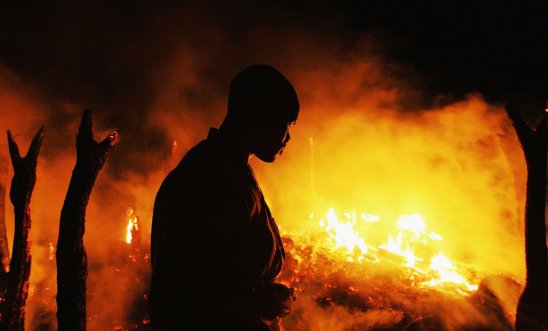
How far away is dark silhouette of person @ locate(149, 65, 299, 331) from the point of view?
4.90 ft

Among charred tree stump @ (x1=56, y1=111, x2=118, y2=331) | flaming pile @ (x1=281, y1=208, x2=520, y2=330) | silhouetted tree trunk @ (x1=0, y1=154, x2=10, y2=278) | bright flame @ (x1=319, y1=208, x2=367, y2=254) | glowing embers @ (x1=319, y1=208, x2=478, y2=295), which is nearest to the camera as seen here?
charred tree stump @ (x1=56, y1=111, x2=118, y2=331)

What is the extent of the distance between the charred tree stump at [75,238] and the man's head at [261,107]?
13.5 ft

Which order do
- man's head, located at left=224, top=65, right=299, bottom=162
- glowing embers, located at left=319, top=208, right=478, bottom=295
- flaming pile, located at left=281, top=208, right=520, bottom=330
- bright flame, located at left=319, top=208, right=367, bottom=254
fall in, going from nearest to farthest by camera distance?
man's head, located at left=224, top=65, right=299, bottom=162 < flaming pile, located at left=281, top=208, right=520, bottom=330 < glowing embers, located at left=319, top=208, right=478, bottom=295 < bright flame, located at left=319, top=208, right=367, bottom=254

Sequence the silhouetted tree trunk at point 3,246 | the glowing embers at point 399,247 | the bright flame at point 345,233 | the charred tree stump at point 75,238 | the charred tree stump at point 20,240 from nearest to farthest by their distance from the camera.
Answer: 1. the charred tree stump at point 75,238
2. the charred tree stump at point 20,240
3. the silhouetted tree trunk at point 3,246
4. the glowing embers at point 399,247
5. the bright flame at point 345,233

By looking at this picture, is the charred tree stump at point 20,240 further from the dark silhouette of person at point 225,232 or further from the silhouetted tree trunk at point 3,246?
the dark silhouette of person at point 225,232

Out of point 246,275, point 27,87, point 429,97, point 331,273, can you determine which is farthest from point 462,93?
point 27,87

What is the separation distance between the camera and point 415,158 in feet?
47.0

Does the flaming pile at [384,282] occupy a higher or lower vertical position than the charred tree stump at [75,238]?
lower

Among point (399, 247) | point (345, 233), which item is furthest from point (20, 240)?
point (399, 247)

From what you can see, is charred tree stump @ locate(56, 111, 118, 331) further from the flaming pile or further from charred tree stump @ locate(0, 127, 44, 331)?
the flaming pile

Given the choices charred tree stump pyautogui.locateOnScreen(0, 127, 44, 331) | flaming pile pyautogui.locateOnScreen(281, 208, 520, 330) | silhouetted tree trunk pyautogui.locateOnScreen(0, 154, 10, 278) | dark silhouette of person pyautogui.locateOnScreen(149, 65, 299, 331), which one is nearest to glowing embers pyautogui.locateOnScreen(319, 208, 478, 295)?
flaming pile pyautogui.locateOnScreen(281, 208, 520, 330)

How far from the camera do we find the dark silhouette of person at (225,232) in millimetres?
1492

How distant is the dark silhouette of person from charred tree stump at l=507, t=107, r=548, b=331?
17.1ft

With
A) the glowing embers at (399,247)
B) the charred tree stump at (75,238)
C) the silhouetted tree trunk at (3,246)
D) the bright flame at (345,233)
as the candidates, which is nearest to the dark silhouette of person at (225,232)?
the charred tree stump at (75,238)
